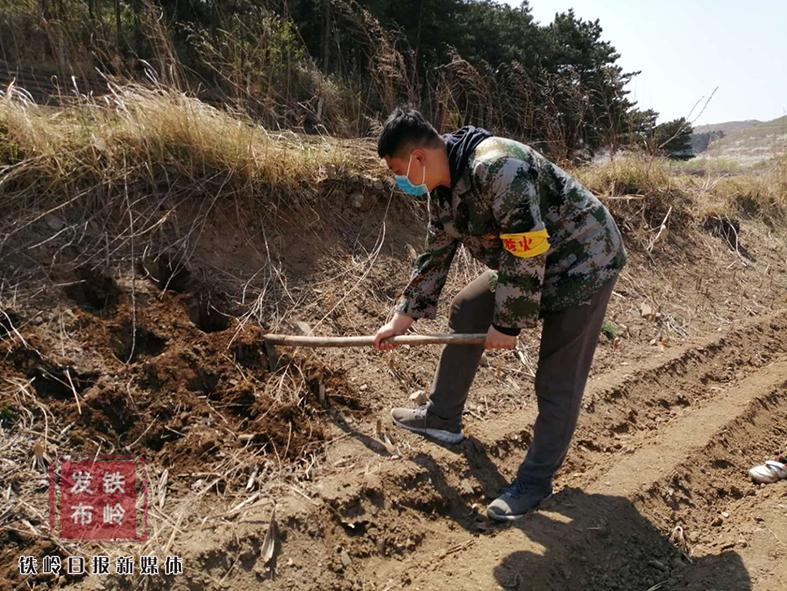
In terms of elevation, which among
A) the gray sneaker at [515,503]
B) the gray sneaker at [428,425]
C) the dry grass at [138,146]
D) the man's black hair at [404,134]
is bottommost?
the gray sneaker at [515,503]

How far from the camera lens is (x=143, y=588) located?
244cm

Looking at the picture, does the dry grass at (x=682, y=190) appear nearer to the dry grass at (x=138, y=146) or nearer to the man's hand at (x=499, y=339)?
the dry grass at (x=138, y=146)

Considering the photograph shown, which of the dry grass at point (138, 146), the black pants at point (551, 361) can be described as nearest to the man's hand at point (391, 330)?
the black pants at point (551, 361)

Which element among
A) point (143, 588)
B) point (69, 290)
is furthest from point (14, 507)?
point (69, 290)

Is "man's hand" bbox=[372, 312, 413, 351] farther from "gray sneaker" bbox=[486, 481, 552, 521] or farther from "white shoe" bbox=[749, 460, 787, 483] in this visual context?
"white shoe" bbox=[749, 460, 787, 483]

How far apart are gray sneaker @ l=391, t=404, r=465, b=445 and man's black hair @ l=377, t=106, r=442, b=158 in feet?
4.68

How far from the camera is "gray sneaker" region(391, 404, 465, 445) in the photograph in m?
3.53

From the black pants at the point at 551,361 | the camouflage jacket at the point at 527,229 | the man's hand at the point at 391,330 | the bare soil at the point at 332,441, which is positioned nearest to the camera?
the camouflage jacket at the point at 527,229

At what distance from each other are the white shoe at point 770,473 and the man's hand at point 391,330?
2088 mm

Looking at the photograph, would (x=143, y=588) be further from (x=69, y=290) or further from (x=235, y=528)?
(x=69, y=290)

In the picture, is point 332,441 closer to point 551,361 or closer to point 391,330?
point 391,330

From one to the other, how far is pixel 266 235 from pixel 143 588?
95.4 inches

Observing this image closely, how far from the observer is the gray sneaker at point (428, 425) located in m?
3.53

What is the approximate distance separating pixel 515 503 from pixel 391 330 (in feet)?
3.19
